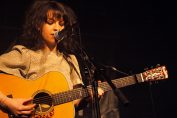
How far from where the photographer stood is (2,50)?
3180 millimetres

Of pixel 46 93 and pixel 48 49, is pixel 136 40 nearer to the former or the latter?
pixel 48 49

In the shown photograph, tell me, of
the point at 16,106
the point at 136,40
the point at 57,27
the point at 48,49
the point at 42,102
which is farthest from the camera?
the point at 136,40

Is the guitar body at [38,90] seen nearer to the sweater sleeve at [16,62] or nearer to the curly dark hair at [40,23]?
the sweater sleeve at [16,62]

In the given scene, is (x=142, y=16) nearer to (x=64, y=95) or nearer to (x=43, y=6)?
(x=43, y=6)

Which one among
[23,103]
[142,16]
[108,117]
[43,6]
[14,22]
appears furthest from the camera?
[142,16]

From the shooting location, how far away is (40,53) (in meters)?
2.65

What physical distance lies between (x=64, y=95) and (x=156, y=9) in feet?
7.05

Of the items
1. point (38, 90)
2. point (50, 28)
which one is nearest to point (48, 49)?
point (50, 28)

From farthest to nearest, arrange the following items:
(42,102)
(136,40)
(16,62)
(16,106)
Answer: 1. (136,40)
2. (16,62)
3. (42,102)
4. (16,106)

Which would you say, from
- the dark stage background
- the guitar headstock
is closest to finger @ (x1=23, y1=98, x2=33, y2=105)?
the guitar headstock

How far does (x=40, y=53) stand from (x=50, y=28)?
25cm

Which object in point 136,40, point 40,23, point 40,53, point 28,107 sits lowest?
point 28,107

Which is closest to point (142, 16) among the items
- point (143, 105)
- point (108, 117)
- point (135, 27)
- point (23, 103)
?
point (135, 27)

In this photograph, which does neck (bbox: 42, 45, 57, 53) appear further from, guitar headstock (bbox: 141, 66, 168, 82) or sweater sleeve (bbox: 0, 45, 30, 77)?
guitar headstock (bbox: 141, 66, 168, 82)
